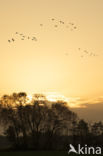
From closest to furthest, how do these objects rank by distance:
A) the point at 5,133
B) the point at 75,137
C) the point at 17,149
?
the point at 17,149 < the point at 5,133 < the point at 75,137

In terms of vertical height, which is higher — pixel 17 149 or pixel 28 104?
pixel 28 104

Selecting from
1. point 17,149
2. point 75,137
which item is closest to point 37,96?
point 17,149

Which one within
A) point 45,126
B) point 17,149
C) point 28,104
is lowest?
point 17,149

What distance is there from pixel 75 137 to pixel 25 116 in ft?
65.5

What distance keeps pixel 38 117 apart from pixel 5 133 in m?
7.49

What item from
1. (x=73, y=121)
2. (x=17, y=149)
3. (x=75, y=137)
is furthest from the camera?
(x=75, y=137)

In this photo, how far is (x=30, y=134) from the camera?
7506cm

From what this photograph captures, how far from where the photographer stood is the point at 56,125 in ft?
251

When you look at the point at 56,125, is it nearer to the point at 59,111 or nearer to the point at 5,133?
the point at 59,111

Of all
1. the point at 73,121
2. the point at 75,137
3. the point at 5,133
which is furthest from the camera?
the point at 75,137

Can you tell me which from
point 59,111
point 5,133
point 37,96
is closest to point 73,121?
point 59,111

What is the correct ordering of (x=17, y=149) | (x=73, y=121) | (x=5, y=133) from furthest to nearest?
(x=73, y=121)
(x=5, y=133)
(x=17, y=149)

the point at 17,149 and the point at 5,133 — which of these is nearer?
the point at 17,149

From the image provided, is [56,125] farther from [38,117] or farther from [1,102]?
[1,102]
